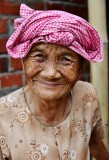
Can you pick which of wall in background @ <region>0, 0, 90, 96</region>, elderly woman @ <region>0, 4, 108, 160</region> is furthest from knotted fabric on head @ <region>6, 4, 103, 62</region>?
wall in background @ <region>0, 0, 90, 96</region>

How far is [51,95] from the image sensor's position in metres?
1.40

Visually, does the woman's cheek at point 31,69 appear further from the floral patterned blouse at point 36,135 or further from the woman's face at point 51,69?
the floral patterned blouse at point 36,135

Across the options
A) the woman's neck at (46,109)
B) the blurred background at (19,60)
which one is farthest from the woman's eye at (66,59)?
the blurred background at (19,60)

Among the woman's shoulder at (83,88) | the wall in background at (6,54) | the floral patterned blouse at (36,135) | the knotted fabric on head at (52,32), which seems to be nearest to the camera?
the knotted fabric on head at (52,32)

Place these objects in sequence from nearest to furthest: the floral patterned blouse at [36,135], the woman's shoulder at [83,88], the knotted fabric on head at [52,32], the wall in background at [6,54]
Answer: the knotted fabric on head at [52,32], the floral patterned blouse at [36,135], the woman's shoulder at [83,88], the wall in background at [6,54]

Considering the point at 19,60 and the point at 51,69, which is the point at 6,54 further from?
the point at 51,69

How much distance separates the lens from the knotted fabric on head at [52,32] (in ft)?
4.38

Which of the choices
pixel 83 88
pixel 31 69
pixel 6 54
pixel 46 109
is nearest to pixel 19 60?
pixel 6 54

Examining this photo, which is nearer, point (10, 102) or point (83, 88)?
point (10, 102)

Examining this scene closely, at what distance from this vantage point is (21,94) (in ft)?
5.21

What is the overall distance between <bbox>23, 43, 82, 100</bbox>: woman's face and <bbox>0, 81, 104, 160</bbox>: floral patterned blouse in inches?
6.0


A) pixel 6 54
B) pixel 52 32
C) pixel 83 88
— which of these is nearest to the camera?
pixel 52 32

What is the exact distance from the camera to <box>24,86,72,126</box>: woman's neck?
5.06ft

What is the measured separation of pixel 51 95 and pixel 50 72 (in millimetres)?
90
